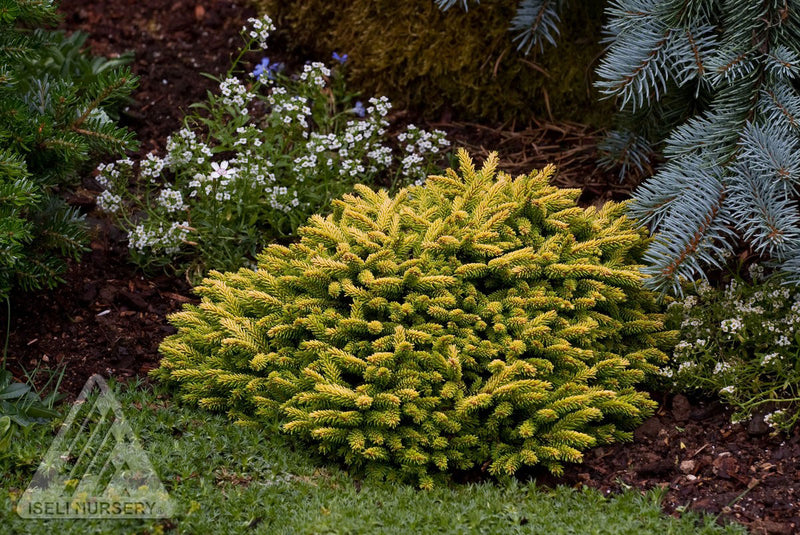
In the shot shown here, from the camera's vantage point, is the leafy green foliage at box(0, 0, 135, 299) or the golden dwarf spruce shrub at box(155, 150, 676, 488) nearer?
the golden dwarf spruce shrub at box(155, 150, 676, 488)

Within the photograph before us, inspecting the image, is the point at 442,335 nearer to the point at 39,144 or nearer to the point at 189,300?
the point at 189,300

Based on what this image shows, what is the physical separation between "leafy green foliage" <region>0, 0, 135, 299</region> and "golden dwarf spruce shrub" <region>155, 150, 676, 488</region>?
2.39 feet

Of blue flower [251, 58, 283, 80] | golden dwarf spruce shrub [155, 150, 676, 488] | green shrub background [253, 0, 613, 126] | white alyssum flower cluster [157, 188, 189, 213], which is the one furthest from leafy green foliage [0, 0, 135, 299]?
green shrub background [253, 0, 613, 126]

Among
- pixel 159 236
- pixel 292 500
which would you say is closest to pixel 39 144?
pixel 159 236

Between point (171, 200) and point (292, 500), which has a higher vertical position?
point (171, 200)

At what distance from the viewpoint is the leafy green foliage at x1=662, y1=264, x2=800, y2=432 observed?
3158 millimetres

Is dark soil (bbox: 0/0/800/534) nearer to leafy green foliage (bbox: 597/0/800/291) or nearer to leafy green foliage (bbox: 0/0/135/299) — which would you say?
leafy green foliage (bbox: 0/0/135/299)

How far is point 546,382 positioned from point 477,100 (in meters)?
2.44

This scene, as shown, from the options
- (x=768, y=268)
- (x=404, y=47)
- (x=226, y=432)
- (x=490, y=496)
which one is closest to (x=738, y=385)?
(x=768, y=268)

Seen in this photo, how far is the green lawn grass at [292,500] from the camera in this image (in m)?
2.60

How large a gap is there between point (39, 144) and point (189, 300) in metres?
1.08

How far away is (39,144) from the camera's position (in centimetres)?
345

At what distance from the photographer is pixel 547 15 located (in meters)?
4.26

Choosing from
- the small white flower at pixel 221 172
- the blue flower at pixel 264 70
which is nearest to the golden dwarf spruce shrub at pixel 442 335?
the small white flower at pixel 221 172
